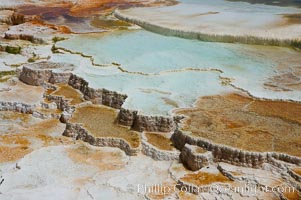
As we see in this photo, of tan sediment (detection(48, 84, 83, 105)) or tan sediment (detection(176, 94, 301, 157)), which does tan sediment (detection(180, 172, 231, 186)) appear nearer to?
tan sediment (detection(176, 94, 301, 157))

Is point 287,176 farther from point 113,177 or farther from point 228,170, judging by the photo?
point 113,177

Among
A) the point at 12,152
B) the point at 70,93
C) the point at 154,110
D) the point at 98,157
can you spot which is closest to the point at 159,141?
the point at 154,110

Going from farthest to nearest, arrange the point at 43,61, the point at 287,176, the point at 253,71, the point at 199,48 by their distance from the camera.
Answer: the point at 199,48
the point at 43,61
the point at 253,71
the point at 287,176

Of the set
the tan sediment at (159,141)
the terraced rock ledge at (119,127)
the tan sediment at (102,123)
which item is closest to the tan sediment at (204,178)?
the terraced rock ledge at (119,127)

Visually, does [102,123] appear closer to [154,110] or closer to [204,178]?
[154,110]

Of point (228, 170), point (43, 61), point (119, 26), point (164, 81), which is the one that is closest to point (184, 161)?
point (228, 170)

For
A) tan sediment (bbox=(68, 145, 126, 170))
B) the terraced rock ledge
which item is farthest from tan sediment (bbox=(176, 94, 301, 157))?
tan sediment (bbox=(68, 145, 126, 170))

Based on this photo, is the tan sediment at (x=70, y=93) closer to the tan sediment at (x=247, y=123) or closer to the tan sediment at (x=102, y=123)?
the tan sediment at (x=102, y=123)
